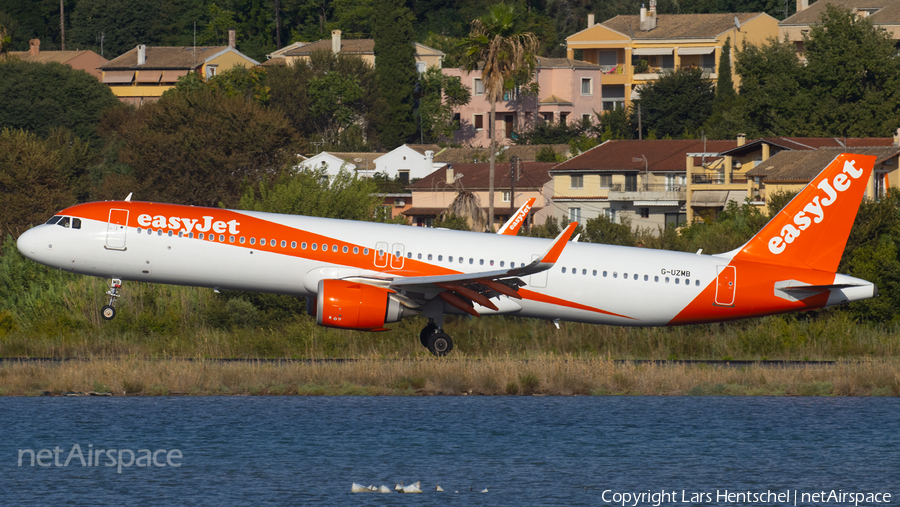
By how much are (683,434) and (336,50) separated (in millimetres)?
136834

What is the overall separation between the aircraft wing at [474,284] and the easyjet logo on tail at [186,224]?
15.5 feet

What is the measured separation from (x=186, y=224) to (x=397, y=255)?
573 cm

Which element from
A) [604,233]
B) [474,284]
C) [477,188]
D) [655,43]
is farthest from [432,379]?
[655,43]

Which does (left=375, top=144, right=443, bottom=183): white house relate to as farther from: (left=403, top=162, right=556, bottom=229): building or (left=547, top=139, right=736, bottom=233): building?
(left=547, top=139, right=736, bottom=233): building

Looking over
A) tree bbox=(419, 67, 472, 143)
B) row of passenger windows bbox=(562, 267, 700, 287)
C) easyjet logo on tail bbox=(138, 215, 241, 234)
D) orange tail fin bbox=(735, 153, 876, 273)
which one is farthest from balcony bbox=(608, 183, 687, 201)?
easyjet logo on tail bbox=(138, 215, 241, 234)

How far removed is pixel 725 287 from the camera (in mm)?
36531

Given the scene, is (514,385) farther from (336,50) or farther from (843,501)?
(336,50)

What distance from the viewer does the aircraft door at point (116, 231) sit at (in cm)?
3409

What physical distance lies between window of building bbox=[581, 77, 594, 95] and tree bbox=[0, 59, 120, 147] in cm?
5530

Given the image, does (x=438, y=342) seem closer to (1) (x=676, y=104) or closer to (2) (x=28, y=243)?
(2) (x=28, y=243)

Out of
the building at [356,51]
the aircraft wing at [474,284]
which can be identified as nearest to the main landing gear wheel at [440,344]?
the aircraft wing at [474,284]

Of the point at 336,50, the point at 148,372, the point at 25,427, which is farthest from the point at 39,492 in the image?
the point at 336,50

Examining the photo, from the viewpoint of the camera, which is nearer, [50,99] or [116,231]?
[116,231]

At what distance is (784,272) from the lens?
36.9 meters
